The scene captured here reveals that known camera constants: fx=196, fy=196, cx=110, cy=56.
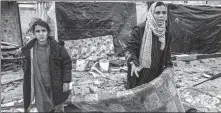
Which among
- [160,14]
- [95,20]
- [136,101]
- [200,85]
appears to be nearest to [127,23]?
[95,20]

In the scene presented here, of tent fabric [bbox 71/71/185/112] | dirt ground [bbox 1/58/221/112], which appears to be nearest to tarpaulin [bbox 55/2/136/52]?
dirt ground [bbox 1/58/221/112]

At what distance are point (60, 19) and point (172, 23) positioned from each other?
461cm

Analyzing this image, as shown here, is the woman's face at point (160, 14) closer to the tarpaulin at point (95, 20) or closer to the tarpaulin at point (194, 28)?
the tarpaulin at point (95, 20)

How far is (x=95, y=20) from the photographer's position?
25.4 feet

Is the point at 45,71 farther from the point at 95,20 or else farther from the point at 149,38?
the point at 95,20

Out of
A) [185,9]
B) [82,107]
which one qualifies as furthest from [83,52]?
[82,107]

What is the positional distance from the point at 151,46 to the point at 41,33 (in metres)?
1.64

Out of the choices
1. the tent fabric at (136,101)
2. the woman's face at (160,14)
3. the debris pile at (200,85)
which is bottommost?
the debris pile at (200,85)

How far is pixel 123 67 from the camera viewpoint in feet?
24.1

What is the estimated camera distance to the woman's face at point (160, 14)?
2.98m

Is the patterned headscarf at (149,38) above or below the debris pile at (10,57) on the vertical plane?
above

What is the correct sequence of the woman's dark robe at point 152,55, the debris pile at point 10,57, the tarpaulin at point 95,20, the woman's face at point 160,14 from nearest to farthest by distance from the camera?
the woman's face at point 160,14 < the woman's dark robe at point 152,55 < the debris pile at point 10,57 < the tarpaulin at point 95,20

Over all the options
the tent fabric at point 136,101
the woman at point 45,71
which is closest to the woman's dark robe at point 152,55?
the tent fabric at point 136,101

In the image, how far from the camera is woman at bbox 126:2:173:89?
302 centimetres
